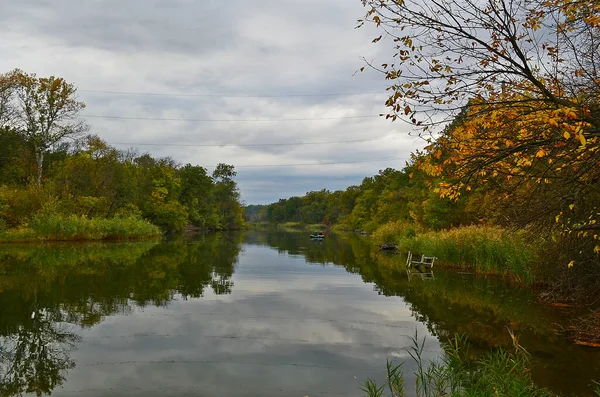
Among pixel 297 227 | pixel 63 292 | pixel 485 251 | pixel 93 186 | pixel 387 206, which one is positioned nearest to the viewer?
pixel 63 292

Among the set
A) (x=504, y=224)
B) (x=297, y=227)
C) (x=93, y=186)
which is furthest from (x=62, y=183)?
(x=297, y=227)

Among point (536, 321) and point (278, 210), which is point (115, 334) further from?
point (278, 210)

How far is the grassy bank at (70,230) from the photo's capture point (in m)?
34.4

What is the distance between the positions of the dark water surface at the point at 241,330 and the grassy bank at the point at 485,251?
3.38 feet

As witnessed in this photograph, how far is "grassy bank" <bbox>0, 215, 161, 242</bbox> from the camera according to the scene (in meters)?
34.4

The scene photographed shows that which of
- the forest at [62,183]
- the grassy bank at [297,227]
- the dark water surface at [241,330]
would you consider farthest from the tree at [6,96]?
the grassy bank at [297,227]

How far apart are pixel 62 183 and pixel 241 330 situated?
42112 millimetres

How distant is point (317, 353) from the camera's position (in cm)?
948

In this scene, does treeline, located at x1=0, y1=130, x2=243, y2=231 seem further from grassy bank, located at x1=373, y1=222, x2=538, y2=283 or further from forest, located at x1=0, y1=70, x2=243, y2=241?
grassy bank, located at x1=373, y1=222, x2=538, y2=283

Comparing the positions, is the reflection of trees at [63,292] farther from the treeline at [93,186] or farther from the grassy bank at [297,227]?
the grassy bank at [297,227]

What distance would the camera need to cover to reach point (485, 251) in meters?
21.2

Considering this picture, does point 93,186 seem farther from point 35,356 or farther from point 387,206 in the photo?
point 35,356

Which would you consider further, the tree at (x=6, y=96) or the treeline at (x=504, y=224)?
the tree at (x=6, y=96)

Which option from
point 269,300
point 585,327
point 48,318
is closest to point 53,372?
point 48,318
